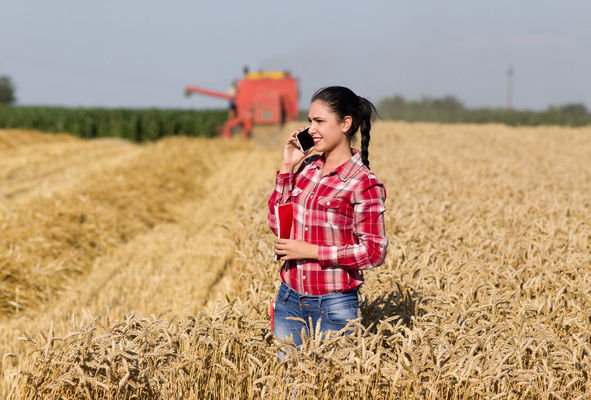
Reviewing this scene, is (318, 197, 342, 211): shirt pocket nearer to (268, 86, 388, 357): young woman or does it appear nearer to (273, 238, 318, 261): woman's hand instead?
(268, 86, 388, 357): young woman

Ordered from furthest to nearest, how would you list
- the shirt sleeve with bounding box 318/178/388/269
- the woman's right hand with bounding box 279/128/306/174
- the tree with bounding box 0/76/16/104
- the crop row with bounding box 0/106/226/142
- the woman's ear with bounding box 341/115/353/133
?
the tree with bounding box 0/76/16/104 → the crop row with bounding box 0/106/226/142 → the woman's right hand with bounding box 279/128/306/174 → the woman's ear with bounding box 341/115/353/133 → the shirt sleeve with bounding box 318/178/388/269

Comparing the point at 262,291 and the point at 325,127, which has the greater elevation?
the point at 325,127

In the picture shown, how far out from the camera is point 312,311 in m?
2.78

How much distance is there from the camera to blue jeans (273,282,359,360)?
2.73 metres

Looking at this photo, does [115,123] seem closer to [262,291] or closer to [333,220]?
[262,291]

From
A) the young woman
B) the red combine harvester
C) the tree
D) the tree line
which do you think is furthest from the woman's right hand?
the tree

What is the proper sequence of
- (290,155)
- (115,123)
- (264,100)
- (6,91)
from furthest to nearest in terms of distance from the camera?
(6,91) < (115,123) < (264,100) < (290,155)

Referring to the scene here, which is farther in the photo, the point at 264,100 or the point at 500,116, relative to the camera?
the point at 500,116

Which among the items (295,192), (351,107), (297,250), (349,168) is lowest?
(297,250)

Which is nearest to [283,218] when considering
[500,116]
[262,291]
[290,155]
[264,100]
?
[290,155]

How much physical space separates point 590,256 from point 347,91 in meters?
3.50

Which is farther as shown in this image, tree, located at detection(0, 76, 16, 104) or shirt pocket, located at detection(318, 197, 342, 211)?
tree, located at detection(0, 76, 16, 104)

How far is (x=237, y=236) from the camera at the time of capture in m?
6.20

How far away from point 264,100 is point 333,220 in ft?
58.6
